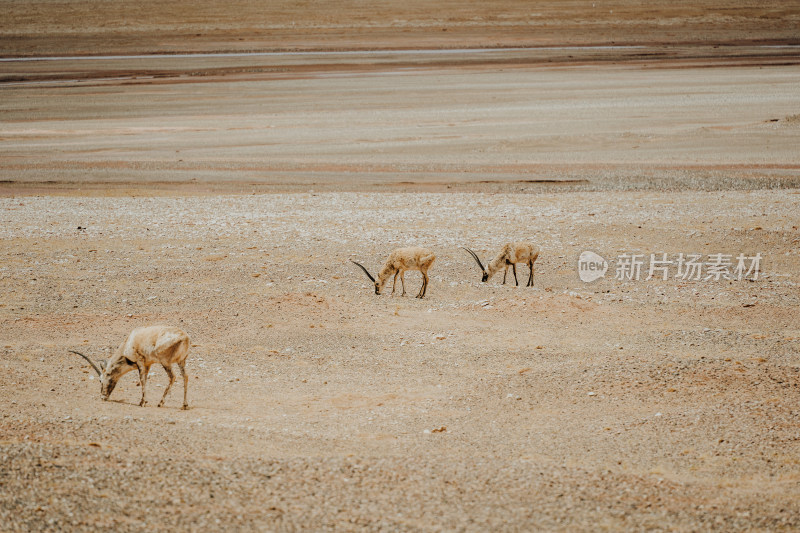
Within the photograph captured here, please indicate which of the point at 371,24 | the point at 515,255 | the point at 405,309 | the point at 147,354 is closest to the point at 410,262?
the point at 405,309

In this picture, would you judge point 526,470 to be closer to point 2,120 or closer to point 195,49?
point 2,120

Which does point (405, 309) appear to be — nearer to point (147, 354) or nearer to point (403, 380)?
point (403, 380)

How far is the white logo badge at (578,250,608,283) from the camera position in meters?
15.4

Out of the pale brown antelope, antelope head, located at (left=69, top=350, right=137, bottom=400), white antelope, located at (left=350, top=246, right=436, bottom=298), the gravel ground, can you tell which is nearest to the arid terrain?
the gravel ground

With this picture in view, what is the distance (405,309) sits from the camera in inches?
522

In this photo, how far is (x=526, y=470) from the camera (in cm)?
720

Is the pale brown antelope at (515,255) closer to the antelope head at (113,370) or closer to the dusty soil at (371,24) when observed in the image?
the antelope head at (113,370)

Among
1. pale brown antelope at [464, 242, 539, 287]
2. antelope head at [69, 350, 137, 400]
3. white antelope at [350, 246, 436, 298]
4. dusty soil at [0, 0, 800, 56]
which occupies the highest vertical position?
dusty soil at [0, 0, 800, 56]

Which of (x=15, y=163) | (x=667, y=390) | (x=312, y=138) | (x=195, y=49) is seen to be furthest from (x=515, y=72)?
(x=667, y=390)

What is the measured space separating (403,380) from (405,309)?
9.30 ft

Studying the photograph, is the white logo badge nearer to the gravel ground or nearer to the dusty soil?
the gravel ground

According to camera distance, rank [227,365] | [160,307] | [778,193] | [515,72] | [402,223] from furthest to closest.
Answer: [515,72], [778,193], [402,223], [160,307], [227,365]

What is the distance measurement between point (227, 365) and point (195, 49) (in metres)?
49.0

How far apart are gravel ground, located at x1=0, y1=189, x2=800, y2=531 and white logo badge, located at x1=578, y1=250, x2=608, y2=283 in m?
0.27
